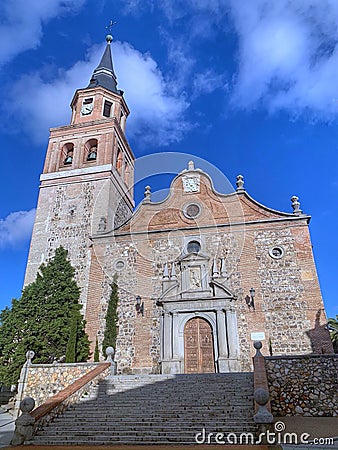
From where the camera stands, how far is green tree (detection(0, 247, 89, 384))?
13508 mm

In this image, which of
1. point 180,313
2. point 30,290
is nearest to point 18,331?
point 30,290

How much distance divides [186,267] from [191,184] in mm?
4676

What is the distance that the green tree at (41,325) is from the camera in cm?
1351

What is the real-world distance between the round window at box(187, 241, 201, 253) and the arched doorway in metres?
3.25

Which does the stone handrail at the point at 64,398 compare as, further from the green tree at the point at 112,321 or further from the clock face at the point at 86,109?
the clock face at the point at 86,109

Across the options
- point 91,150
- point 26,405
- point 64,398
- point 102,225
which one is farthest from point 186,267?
point 91,150

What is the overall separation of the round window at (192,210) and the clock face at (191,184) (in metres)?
0.88

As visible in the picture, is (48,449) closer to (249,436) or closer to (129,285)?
(249,436)

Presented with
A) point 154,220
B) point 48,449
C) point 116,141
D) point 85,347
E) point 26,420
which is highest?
point 116,141

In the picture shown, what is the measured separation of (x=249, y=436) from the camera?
22.0 ft

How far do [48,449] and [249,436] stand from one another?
386cm

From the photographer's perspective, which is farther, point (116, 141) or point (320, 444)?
point (116, 141)

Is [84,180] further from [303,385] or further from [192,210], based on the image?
[303,385]

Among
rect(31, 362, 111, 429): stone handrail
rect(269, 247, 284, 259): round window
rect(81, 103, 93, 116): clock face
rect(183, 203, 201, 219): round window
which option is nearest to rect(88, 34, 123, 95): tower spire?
rect(81, 103, 93, 116): clock face
